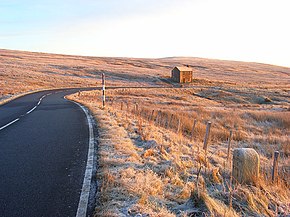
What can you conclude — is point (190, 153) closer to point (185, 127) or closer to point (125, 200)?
point (125, 200)

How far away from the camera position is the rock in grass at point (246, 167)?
5348mm

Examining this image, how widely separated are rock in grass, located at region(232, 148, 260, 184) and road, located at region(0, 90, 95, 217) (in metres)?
3.05

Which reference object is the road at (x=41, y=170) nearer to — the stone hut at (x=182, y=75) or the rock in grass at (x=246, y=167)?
the rock in grass at (x=246, y=167)

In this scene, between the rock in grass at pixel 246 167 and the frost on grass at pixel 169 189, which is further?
the rock in grass at pixel 246 167

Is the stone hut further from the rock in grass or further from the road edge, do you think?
the rock in grass

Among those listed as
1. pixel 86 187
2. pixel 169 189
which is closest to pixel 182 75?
pixel 169 189

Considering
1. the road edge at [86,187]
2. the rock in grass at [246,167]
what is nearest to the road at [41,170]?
the road edge at [86,187]

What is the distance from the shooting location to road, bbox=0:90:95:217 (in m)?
4.02

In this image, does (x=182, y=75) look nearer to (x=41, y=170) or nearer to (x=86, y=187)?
(x=41, y=170)

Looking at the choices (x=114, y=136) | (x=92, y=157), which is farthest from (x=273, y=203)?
(x=114, y=136)

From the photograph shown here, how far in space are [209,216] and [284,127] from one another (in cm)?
1461

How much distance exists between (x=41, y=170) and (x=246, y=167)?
4.09 metres

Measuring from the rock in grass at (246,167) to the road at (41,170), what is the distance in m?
3.05

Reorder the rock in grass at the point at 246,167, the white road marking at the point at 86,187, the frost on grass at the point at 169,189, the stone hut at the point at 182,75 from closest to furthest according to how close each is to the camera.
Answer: the white road marking at the point at 86,187, the frost on grass at the point at 169,189, the rock in grass at the point at 246,167, the stone hut at the point at 182,75
